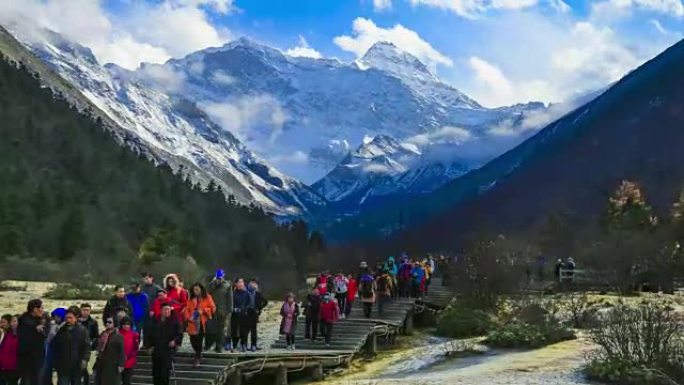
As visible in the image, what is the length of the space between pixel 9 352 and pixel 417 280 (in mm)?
20239

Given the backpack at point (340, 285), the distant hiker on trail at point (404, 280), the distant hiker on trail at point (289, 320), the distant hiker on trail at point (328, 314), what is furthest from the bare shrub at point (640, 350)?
the distant hiker on trail at point (404, 280)

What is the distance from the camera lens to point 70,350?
1463 centimetres

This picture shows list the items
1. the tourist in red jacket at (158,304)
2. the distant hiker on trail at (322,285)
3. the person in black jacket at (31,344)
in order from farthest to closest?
the distant hiker on trail at (322,285) → the tourist in red jacket at (158,304) → the person in black jacket at (31,344)

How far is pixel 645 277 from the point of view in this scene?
42469mm

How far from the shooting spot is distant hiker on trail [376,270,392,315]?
29.5 m

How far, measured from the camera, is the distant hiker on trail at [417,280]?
1304 inches

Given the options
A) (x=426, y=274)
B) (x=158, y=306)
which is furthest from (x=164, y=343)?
(x=426, y=274)

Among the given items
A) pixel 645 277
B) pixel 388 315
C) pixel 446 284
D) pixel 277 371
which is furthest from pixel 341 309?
pixel 645 277

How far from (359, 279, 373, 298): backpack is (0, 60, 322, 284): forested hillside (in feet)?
136

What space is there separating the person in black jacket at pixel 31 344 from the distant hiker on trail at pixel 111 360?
43.4 inches

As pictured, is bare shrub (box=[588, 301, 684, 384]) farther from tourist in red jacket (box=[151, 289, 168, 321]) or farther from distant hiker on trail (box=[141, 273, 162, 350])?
distant hiker on trail (box=[141, 273, 162, 350])

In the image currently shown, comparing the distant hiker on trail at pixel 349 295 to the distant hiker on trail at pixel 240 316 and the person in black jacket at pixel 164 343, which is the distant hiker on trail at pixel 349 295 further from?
the person in black jacket at pixel 164 343

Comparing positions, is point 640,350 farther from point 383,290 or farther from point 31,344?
point 383,290

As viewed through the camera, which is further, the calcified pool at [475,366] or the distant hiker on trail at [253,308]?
the distant hiker on trail at [253,308]
